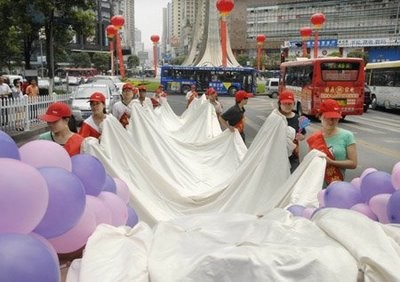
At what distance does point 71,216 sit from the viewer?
2.22 meters

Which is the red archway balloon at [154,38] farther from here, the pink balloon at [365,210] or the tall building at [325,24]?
the pink balloon at [365,210]

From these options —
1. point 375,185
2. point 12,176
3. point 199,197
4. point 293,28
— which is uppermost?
point 293,28

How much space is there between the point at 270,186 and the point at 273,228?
11.2ft

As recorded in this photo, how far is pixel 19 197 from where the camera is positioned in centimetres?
190

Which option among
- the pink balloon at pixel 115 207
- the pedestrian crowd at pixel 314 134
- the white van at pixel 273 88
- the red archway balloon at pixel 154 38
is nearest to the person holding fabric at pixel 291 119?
the pedestrian crowd at pixel 314 134

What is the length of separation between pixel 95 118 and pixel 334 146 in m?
2.71

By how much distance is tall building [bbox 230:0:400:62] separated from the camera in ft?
277

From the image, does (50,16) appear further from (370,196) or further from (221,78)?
(221,78)

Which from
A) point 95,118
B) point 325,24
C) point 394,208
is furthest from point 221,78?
point 325,24

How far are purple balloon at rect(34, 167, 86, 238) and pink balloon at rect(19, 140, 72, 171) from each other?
0.42 metres

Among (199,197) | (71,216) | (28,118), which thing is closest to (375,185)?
(71,216)

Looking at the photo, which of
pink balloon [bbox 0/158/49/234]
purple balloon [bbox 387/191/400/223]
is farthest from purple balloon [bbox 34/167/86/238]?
purple balloon [bbox 387/191/400/223]

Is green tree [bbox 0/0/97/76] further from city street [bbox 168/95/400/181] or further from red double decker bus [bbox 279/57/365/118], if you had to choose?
red double decker bus [bbox 279/57/365/118]

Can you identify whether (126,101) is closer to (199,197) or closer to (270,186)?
(199,197)
